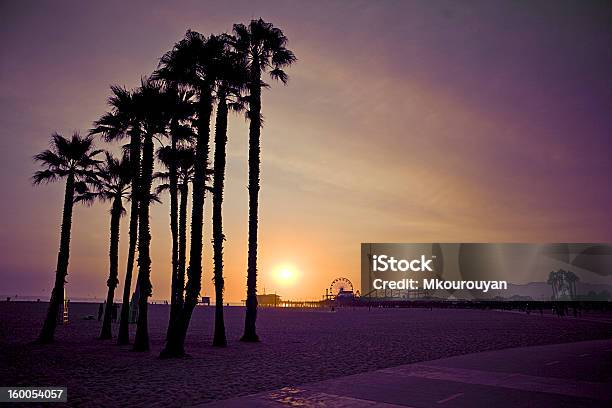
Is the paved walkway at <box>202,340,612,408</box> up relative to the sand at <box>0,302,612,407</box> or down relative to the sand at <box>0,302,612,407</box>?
up

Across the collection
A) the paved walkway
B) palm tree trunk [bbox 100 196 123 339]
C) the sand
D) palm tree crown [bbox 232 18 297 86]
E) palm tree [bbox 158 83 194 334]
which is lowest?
the sand

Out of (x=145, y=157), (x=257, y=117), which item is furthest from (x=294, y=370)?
(x=257, y=117)

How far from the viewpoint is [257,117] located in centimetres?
3036

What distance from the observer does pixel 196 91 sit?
23.0 metres

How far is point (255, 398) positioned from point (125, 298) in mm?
17215

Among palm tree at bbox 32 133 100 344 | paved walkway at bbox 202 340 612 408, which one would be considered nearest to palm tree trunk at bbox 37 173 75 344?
palm tree at bbox 32 133 100 344

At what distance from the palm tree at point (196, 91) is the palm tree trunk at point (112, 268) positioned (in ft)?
29.7

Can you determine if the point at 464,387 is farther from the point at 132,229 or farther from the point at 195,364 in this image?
the point at 132,229

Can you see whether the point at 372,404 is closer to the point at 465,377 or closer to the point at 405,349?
the point at 465,377

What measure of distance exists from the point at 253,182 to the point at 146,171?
23.6 feet

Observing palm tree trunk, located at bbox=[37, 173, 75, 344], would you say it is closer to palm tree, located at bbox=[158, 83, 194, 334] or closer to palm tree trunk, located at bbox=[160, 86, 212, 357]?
palm tree, located at bbox=[158, 83, 194, 334]

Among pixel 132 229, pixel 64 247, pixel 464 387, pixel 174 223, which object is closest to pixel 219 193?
pixel 174 223

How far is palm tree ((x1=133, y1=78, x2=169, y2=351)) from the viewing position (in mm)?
23219

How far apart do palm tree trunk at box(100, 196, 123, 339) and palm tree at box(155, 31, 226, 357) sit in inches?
356
